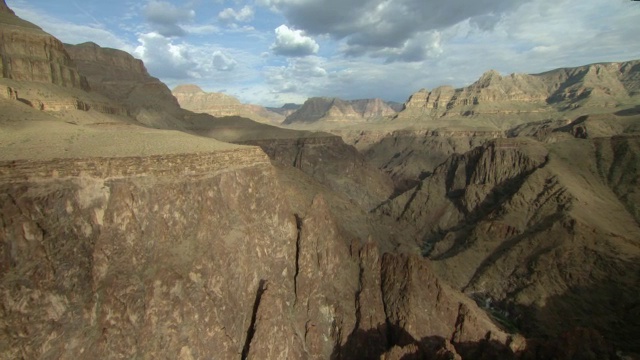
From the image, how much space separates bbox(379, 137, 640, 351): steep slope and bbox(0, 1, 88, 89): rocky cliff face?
74.6 metres

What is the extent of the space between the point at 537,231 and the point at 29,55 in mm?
91370

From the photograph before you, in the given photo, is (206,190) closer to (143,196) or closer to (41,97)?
(143,196)

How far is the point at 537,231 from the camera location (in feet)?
243

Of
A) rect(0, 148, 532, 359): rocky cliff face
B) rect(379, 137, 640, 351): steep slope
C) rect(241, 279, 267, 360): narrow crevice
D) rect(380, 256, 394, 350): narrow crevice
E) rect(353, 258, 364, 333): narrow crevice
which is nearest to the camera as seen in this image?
rect(0, 148, 532, 359): rocky cliff face

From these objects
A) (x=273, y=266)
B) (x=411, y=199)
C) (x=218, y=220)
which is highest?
(x=218, y=220)

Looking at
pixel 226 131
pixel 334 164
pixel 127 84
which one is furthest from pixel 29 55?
pixel 334 164

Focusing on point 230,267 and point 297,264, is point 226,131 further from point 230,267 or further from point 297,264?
point 230,267

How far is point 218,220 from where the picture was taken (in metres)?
38.7

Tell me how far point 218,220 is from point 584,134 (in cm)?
11964

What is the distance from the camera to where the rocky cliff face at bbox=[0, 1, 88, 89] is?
73750 millimetres

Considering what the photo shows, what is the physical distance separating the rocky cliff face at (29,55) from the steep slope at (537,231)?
74637mm

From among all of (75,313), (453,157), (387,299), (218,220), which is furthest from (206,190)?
(453,157)

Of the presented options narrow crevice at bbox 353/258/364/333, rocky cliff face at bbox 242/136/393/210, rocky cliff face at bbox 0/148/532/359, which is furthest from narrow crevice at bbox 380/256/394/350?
rocky cliff face at bbox 242/136/393/210

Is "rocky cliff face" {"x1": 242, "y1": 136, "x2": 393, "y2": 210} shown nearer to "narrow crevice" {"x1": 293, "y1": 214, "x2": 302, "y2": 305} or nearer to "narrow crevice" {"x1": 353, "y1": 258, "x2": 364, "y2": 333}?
"narrow crevice" {"x1": 353, "y1": 258, "x2": 364, "y2": 333}
